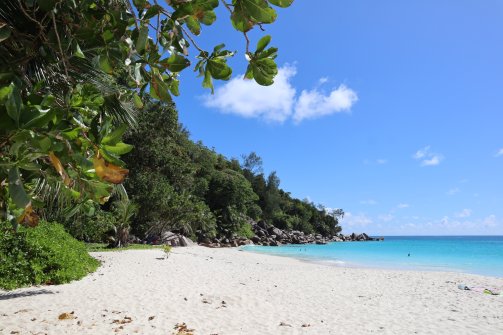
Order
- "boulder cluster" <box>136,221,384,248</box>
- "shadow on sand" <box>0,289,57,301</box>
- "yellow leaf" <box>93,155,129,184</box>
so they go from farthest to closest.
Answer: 1. "boulder cluster" <box>136,221,384,248</box>
2. "shadow on sand" <box>0,289,57,301</box>
3. "yellow leaf" <box>93,155,129,184</box>

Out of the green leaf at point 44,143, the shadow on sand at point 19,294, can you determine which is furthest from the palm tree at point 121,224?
the green leaf at point 44,143

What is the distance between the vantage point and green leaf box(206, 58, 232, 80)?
1.82m

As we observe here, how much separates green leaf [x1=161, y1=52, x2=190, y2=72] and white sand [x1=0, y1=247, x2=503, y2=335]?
4.24m

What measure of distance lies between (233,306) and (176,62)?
5.86m

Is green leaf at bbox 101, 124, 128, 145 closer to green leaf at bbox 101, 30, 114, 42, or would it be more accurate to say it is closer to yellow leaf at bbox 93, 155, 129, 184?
yellow leaf at bbox 93, 155, 129, 184

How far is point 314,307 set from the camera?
23.8 feet

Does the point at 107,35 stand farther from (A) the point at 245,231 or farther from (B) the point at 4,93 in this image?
(A) the point at 245,231

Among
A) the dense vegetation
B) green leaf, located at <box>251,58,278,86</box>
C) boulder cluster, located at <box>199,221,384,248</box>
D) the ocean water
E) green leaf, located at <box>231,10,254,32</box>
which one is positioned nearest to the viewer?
green leaf, located at <box>231,10,254,32</box>

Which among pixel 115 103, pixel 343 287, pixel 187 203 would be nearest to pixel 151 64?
pixel 115 103

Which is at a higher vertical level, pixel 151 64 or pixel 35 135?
pixel 151 64

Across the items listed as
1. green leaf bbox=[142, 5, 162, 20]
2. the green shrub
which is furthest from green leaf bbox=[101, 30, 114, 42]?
the green shrub

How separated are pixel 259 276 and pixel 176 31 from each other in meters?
10.4

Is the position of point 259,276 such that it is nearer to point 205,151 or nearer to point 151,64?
point 151,64

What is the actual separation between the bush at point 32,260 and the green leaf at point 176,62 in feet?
23.4
